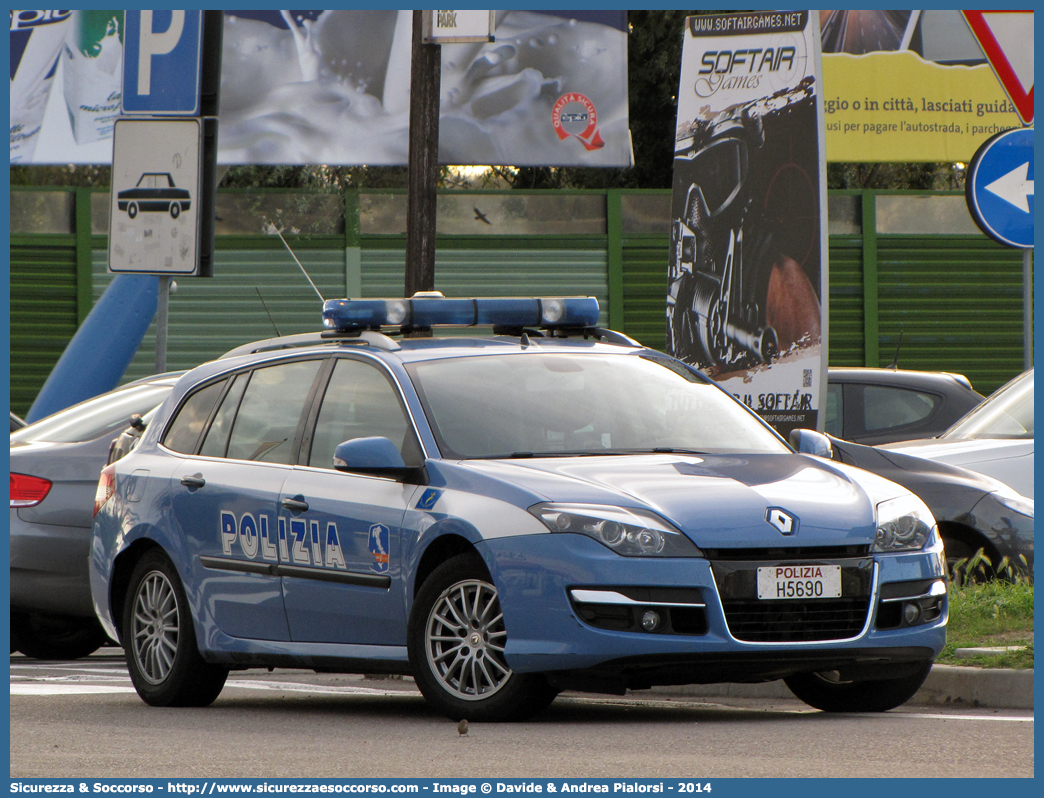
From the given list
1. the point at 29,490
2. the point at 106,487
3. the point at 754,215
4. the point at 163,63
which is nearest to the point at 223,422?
the point at 106,487

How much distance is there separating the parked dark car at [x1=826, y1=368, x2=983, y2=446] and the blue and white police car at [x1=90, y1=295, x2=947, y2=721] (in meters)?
5.13

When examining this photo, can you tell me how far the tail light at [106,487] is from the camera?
28.7 feet

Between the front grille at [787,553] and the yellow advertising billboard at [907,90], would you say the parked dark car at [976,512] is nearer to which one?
the front grille at [787,553]

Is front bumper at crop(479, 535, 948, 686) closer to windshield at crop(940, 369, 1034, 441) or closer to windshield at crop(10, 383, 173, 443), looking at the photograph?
windshield at crop(10, 383, 173, 443)

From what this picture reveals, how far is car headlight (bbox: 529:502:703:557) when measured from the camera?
6.33m

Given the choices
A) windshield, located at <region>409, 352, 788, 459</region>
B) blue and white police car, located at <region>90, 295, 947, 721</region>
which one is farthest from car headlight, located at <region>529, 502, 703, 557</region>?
windshield, located at <region>409, 352, 788, 459</region>

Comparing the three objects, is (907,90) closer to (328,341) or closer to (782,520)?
(328,341)

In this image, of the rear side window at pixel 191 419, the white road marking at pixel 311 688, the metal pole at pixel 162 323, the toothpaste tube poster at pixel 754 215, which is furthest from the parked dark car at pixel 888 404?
the rear side window at pixel 191 419

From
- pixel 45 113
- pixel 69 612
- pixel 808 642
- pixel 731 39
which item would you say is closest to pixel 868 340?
pixel 45 113

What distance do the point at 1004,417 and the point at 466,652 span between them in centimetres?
566

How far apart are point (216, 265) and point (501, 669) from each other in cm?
1786

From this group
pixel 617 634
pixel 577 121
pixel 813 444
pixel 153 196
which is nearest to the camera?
pixel 617 634

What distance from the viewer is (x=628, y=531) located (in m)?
6.34
